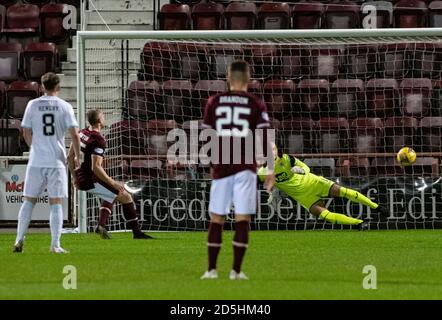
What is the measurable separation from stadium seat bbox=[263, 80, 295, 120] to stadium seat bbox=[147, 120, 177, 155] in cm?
183

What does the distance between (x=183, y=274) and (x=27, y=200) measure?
324 cm

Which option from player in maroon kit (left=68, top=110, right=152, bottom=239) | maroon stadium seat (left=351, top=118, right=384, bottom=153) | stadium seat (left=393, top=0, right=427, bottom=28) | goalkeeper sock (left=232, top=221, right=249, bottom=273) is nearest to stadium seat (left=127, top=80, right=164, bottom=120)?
maroon stadium seat (left=351, top=118, right=384, bottom=153)

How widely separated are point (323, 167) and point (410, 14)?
4420mm

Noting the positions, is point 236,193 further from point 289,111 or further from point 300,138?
point 289,111

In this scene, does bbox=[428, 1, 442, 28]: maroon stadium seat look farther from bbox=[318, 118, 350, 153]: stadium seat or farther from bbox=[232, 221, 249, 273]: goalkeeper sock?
bbox=[232, 221, 249, 273]: goalkeeper sock

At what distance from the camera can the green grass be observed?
8805 millimetres

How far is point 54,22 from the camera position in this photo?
922 inches

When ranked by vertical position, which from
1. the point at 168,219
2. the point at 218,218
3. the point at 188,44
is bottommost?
the point at 168,219

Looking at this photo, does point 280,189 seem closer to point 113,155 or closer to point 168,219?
point 168,219

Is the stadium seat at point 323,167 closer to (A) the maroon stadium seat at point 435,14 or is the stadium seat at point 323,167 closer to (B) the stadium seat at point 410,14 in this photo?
(B) the stadium seat at point 410,14

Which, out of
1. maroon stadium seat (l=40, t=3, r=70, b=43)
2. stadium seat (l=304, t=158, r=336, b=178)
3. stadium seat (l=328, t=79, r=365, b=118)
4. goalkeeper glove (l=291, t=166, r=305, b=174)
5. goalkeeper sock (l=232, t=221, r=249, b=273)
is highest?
maroon stadium seat (l=40, t=3, r=70, b=43)

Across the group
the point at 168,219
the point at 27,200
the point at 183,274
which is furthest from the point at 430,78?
the point at 183,274

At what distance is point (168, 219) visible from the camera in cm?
1925

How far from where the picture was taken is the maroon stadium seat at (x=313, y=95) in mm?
21219
